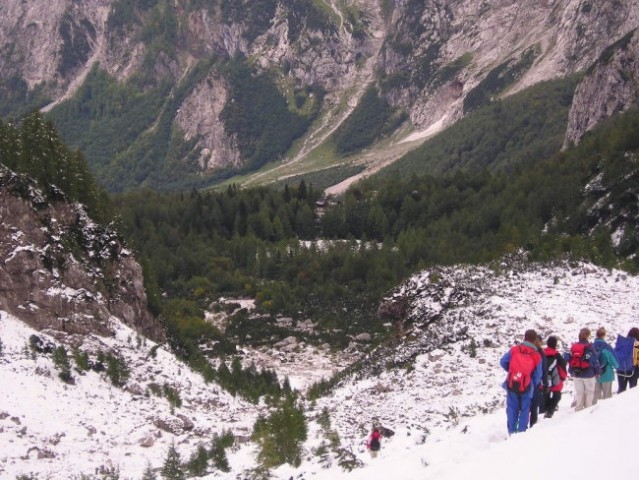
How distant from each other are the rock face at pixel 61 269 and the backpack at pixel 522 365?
74.6ft

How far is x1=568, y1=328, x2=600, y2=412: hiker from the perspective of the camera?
1434 centimetres

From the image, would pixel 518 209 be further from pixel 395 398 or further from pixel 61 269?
pixel 61 269

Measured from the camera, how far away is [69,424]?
928 inches

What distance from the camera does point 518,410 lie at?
1345 centimetres

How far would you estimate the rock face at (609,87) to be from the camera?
12625 centimetres

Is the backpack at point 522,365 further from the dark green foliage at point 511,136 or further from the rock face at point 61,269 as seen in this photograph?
the dark green foliage at point 511,136

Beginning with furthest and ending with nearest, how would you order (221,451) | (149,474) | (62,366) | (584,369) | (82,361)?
(82,361), (62,366), (221,451), (149,474), (584,369)

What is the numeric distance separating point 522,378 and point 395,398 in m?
12.0

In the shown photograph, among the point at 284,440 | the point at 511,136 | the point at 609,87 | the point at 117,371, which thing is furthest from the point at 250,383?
the point at 511,136

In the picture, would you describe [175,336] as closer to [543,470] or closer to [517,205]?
[543,470]

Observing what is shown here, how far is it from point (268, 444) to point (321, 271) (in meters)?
47.4

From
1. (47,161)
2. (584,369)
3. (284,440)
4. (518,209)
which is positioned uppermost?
(518,209)

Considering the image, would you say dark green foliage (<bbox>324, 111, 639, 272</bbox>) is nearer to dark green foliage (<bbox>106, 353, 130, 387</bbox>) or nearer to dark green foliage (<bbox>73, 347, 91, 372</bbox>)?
dark green foliage (<bbox>106, 353, 130, 387</bbox>)

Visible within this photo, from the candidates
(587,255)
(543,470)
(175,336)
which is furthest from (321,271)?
(543,470)
